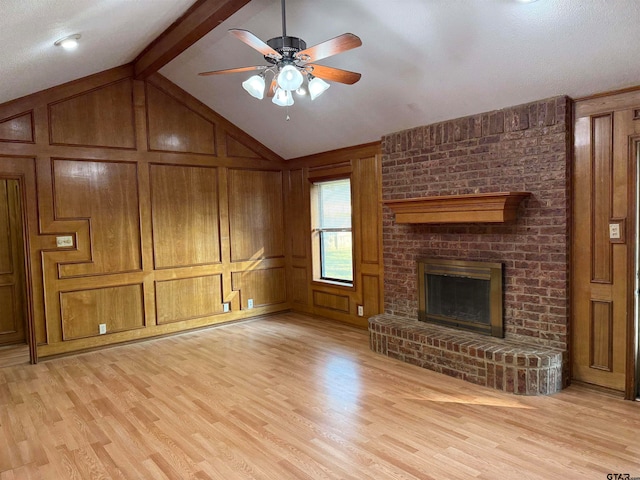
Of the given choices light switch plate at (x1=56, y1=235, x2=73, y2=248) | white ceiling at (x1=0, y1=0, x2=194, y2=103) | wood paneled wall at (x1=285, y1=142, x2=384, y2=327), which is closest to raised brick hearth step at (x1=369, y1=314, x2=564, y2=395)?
wood paneled wall at (x1=285, y1=142, x2=384, y2=327)

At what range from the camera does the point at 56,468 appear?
8.68 ft

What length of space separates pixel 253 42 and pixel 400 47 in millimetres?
1539

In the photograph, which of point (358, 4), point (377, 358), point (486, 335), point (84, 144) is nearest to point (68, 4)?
point (358, 4)

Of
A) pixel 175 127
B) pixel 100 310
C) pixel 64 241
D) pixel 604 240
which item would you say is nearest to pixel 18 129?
pixel 64 241

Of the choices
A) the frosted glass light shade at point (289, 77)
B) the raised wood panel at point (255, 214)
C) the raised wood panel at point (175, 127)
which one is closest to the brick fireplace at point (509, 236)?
the frosted glass light shade at point (289, 77)

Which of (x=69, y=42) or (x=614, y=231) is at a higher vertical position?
(x=69, y=42)

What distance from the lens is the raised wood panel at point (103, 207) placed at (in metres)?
4.85

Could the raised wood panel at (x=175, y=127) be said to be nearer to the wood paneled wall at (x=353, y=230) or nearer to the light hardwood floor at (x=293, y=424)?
the wood paneled wall at (x=353, y=230)

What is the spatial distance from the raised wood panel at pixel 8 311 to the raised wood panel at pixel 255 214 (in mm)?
2731

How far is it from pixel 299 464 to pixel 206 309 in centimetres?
363

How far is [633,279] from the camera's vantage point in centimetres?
332

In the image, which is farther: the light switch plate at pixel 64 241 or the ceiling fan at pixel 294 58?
the light switch plate at pixel 64 241

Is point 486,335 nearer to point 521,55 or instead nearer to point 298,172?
point 521,55

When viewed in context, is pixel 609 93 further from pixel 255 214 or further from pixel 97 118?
pixel 97 118
